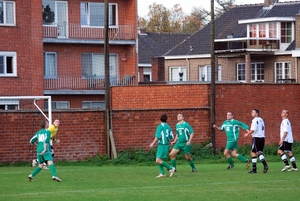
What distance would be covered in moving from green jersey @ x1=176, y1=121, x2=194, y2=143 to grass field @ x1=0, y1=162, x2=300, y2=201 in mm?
1113

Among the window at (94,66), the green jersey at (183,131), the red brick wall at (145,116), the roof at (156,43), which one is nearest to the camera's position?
the green jersey at (183,131)

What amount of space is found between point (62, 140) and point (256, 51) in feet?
88.8

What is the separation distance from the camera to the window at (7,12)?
4194 cm

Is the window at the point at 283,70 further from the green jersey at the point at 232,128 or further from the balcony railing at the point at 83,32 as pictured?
the green jersey at the point at 232,128

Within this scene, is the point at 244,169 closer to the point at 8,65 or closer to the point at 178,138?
the point at 178,138

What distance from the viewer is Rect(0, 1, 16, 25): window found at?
41938 millimetres

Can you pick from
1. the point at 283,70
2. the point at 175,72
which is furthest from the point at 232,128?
the point at 175,72

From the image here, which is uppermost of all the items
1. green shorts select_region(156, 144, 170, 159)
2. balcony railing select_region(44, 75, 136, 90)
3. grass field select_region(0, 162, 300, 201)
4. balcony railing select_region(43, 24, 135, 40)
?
balcony railing select_region(43, 24, 135, 40)

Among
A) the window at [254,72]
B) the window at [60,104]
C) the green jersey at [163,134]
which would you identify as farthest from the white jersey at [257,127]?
the window at [254,72]

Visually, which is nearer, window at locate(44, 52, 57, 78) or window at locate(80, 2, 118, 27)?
window at locate(44, 52, 57, 78)

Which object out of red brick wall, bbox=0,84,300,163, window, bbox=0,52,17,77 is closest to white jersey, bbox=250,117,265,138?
red brick wall, bbox=0,84,300,163

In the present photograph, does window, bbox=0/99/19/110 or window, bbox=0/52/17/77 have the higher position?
window, bbox=0/52/17/77

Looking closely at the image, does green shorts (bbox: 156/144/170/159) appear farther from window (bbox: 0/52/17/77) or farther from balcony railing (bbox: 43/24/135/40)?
balcony railing (bbox: 43/24/135/40)

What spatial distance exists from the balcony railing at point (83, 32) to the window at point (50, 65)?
1261mm
